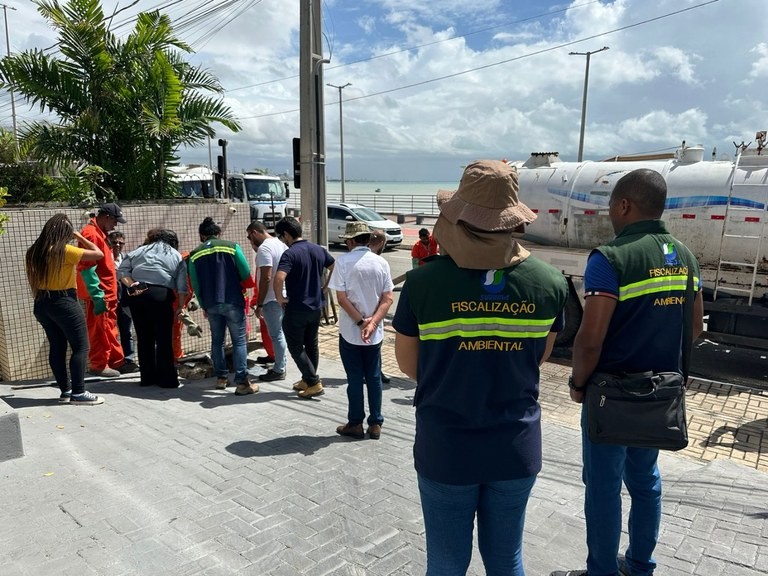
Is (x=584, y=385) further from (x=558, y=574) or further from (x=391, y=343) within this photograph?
(x=391, y=343)

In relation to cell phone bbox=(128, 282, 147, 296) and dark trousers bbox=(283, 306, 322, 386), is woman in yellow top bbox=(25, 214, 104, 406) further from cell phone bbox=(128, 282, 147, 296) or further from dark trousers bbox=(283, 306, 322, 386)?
dark trousers bbox=(283, 306, 322, 386)

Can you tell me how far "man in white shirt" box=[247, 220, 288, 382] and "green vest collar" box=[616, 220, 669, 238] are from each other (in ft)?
12.9

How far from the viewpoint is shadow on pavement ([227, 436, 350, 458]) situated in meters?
4.16

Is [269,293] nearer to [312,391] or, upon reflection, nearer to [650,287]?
[312,391]

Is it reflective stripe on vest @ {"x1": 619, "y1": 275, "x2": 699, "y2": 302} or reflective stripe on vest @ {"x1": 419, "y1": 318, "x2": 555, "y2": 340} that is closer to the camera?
reflective stripe on vest @ {"x1": 419, "y1": 318, "x2": 555, "y2": 340}

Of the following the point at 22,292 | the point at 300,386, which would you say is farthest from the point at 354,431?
the point at 22,292

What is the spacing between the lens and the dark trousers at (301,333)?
5.45m

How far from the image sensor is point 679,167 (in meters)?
7.67

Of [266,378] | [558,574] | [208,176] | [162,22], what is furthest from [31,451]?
[208,176]

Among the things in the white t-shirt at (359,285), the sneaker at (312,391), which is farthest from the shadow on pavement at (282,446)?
the sneaker at (312,391)

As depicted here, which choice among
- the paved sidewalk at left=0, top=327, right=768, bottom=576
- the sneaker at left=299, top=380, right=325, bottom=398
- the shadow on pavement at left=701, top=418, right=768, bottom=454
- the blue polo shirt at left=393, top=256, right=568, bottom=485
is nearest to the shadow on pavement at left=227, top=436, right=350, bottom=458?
the paved sidewalk at left=0, top=327, right=768, bottom=576

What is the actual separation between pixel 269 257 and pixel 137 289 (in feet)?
4.47

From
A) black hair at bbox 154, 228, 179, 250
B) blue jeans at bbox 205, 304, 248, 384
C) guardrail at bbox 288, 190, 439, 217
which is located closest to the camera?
blue jeans at bbox 205, 304, 248, 384

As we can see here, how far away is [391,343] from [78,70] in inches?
220
